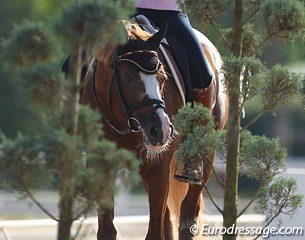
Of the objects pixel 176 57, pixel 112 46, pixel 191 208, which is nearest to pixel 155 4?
pixel 176 57

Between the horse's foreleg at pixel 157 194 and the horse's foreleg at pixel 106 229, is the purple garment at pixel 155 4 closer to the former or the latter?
the horse's foreleg at pixel 157 194

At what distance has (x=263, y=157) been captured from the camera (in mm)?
5793

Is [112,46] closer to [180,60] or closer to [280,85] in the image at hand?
[180,60]

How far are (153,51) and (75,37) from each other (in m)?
2.48

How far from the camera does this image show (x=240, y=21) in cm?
602

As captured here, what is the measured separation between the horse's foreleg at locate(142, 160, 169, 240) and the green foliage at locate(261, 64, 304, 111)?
1.32 m

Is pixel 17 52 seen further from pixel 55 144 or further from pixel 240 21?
pixel 240 21

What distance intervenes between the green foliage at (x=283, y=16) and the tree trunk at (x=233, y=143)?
221mm

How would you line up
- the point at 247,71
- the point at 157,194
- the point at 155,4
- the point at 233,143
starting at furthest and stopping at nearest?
the point at 155,4
the point at 157,194
the point at 233,143
the point at 247,71

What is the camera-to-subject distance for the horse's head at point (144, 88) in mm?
6312

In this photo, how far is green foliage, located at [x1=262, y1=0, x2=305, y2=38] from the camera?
225 inches

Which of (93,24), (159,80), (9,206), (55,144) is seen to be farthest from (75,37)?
(9,206)

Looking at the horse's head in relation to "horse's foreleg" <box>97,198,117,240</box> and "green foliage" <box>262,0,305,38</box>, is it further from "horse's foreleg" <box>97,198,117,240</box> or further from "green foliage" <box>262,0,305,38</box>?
"green foliage" <box>262,0,305,38</box>

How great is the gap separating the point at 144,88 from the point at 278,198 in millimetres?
1103
